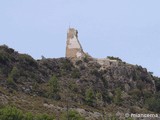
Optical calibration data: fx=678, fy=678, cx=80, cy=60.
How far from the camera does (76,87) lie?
113812 mm

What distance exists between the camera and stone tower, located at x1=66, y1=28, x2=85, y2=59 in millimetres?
127506

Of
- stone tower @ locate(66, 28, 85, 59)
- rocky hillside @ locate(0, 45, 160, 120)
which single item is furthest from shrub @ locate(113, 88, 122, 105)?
stone tower @ locate(66, 28, 85, 59)

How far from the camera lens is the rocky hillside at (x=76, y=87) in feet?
325

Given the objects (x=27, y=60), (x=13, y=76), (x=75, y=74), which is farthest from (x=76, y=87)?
(x=13, y=76)

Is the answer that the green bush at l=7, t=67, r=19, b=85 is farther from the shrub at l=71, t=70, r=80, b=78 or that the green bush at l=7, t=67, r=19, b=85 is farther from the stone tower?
the stone tower

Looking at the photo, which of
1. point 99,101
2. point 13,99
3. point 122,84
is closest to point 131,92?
point 122,84

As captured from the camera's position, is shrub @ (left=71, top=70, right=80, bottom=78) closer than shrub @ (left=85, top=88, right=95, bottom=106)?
No

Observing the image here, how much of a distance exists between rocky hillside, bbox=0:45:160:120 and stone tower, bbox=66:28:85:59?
252cm

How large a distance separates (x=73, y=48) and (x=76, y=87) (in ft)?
53.1

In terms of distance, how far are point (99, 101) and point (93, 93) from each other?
5.35ft

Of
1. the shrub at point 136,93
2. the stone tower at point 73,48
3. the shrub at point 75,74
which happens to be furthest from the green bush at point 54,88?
the stone tower at point 73,48

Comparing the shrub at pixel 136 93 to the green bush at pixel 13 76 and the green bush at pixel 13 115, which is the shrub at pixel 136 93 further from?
the green bush at pixel 13 115

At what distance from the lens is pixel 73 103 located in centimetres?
10469

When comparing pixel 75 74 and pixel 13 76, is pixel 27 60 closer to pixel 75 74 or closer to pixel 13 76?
pixel 75 74
